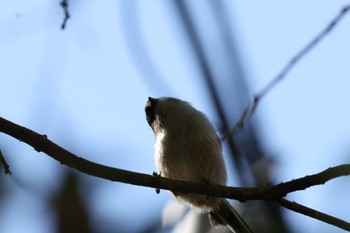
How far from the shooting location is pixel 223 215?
3.07m

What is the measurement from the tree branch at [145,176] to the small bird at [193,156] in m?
0.81

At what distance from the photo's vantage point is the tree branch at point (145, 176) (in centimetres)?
198

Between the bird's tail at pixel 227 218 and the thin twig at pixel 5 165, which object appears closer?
the thin twig at pixel 5 165

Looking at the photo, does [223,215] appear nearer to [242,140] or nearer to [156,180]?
[156,180]

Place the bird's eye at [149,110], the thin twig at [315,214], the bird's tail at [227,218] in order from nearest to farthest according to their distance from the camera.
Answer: the thin twig at [315,214], the bird's tail at [227,218], the bird's eye at [149,110]

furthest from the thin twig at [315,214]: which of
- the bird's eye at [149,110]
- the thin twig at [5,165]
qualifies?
the bird's eye at [149,110]

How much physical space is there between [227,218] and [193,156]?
1.36ft

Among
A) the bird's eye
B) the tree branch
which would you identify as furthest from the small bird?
the tree branch

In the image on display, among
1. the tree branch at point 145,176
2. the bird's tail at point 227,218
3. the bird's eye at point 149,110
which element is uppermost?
the bird's eye at point 149,110

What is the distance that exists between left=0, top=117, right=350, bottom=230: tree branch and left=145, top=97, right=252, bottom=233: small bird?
0.81 meters

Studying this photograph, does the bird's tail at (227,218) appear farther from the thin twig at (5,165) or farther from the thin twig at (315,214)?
the thin twig at (5,165)

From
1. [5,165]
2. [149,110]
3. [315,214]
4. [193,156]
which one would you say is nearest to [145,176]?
[5,165]

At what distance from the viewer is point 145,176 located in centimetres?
217

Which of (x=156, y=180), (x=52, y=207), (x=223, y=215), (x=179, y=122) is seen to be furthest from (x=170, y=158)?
(x=52, y=207)
